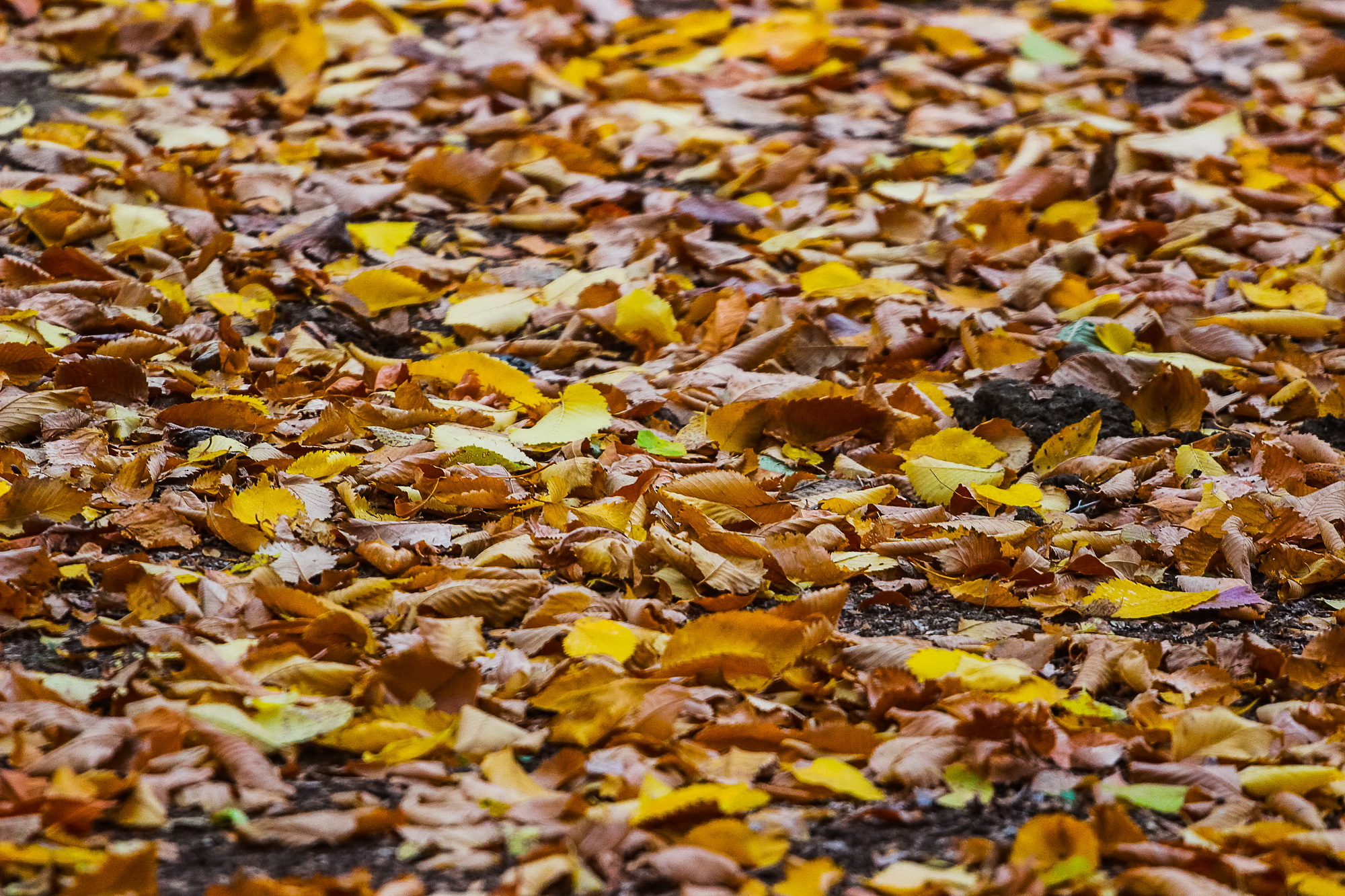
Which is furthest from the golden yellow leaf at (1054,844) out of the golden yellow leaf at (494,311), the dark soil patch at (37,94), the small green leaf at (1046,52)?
the small green leaf at (1046,52)

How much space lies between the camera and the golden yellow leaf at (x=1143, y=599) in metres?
2.12

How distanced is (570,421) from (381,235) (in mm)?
1082

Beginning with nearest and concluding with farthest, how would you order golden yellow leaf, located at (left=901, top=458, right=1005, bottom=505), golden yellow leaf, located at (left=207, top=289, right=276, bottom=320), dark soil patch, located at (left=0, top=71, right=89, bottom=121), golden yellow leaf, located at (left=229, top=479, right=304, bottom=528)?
golden yellow leaf, located at (left=229, top=479, right=304, bottom=528), golden yellow leaf, located at (left=901, top=458, right=1005, bottom=505), golden yellow leaf, located at (left=207, top=289, right=276, bottom=320), dark soil patch, located at (left=0, top=71, right=89, bottom=121)

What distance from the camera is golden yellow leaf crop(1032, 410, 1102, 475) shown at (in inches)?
103

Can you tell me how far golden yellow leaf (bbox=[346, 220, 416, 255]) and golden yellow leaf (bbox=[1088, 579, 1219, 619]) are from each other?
1.95 metres

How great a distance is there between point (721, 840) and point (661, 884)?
87 mm

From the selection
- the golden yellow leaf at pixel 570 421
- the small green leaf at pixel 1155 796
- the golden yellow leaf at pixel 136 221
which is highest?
the golden yellow leaf at pixel 136 221

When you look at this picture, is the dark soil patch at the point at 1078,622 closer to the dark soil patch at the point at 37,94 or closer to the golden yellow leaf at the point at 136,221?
the golden yellow leaf at the point at 136,221

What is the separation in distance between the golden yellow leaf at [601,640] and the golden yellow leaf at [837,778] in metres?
0.31

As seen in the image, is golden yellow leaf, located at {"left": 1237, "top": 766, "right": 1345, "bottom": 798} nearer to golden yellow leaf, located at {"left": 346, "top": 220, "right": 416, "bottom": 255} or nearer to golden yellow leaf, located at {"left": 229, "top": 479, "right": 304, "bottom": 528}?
golden yellow leaf, located at {"left": 229, "top": 479, "right": 304, "bottom": 528}

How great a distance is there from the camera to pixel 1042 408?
8.89 feet

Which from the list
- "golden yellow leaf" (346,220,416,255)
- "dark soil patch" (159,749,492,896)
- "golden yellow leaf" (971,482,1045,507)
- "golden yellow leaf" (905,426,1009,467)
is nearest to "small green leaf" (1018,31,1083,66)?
"golden yellow leaf" (346,220,416,255)

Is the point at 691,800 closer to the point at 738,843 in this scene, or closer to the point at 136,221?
the point at 738,843

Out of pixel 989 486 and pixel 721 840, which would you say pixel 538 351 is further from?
pixel 721 840
